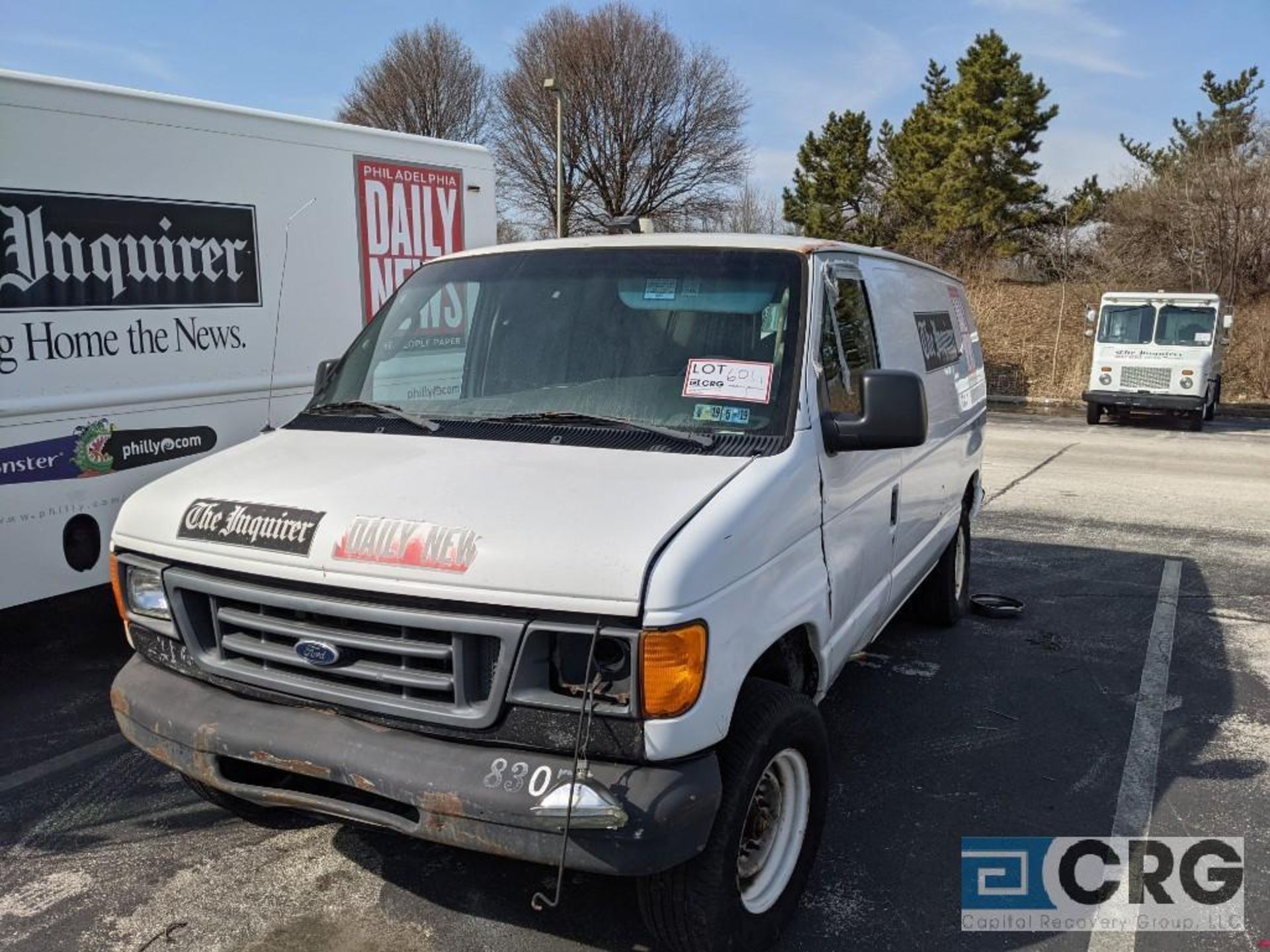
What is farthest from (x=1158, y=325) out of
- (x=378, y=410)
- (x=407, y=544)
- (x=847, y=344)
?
(x=407, y=544)

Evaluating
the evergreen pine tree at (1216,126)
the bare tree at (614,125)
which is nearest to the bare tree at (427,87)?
the bare tree at (614,125)

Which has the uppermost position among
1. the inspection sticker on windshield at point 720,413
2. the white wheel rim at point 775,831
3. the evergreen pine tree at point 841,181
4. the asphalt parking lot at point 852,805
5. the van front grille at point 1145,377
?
the evergreen pine tree at point 841,181

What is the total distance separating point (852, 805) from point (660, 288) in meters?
2.14

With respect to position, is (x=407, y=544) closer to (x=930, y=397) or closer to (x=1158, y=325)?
(x=930, y=397)

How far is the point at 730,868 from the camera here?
269cm

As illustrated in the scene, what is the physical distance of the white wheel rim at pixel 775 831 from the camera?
9.76ft

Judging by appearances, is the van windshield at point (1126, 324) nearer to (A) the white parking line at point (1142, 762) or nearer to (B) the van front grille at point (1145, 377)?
(B) the van front grille at point (1145, 377)

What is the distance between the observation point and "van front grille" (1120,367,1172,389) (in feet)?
63.3

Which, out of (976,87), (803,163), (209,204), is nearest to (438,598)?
(209,204)

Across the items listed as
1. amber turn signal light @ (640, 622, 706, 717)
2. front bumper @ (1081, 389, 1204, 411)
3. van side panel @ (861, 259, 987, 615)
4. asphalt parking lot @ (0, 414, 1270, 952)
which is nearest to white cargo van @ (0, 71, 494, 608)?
asphalt parking lot @ (0, 414, 1270, 952)

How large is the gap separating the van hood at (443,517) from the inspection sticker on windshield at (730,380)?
0.33m

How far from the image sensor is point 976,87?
125ft

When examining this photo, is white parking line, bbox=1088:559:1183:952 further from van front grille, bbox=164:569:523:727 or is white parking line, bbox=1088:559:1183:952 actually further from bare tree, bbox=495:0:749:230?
A: bare tree, bbox=495:0:749:230

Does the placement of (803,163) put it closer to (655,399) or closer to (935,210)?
(935,210)
